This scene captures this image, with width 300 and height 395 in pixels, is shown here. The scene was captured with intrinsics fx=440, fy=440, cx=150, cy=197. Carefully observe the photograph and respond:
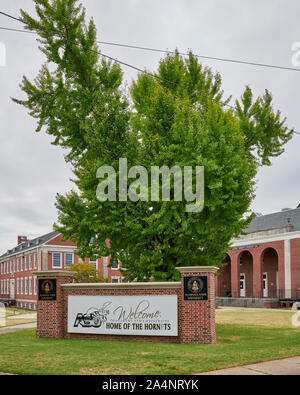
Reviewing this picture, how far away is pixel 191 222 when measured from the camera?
17.0 meters

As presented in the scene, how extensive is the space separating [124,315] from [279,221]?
34.6 metres

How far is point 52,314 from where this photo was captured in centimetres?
1652

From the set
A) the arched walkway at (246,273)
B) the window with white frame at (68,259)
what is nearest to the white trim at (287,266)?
the arched walkway at (246,273)

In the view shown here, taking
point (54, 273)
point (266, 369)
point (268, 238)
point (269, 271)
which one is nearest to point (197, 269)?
point (266, 369)

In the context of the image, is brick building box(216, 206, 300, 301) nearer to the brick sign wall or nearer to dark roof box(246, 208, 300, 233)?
dark roof box(246, 208, 300, 233)

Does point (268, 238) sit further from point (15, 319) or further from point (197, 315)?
point (197, 315)

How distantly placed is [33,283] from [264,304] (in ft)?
90.0

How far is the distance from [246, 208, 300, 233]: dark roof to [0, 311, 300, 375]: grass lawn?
2886 cm

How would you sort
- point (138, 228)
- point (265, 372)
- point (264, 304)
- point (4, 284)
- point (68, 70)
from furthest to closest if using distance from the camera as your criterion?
point (4, 284), point (264, 304), point (68, 70), point (138, 228), point (265, 372)

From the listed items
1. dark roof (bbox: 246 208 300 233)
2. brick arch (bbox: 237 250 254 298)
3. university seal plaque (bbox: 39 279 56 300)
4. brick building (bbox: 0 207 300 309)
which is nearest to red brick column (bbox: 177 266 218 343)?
university seal plaque (bbox: 39 279 56 300)

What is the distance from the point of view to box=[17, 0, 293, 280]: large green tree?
16750 millimetres

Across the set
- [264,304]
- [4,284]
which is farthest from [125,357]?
[4,284]

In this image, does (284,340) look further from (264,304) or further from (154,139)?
(264,304)

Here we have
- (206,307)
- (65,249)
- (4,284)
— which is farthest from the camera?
(4,284)
